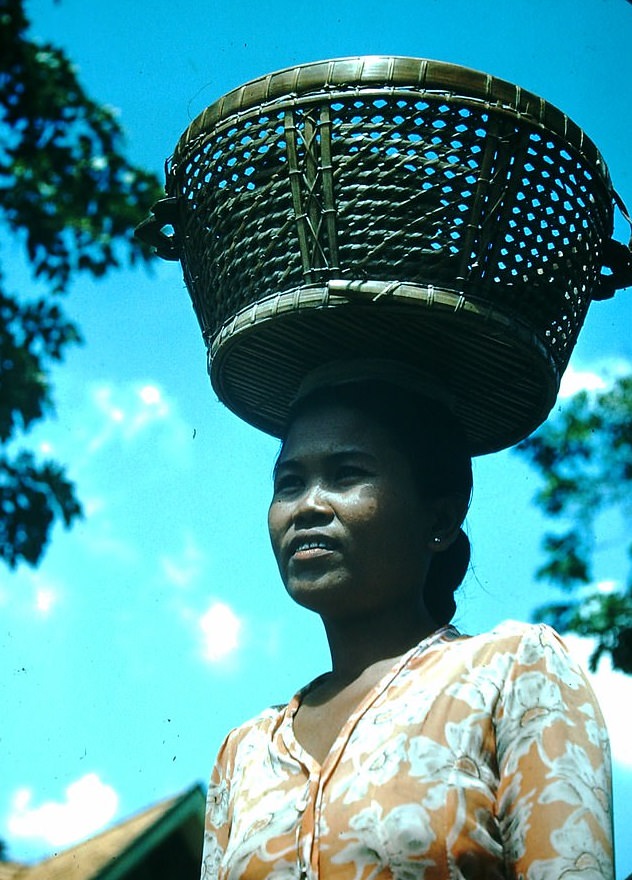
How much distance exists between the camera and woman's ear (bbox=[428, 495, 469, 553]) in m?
2.01

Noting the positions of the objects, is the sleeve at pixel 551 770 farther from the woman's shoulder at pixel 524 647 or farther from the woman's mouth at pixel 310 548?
the woman's mouth at pixel 310 548

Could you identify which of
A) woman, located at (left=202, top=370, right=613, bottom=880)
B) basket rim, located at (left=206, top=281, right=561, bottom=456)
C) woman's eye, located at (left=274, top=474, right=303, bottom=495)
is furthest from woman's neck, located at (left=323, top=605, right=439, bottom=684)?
basket rim, located at (left=206, top=281, right=561, bottom=456)

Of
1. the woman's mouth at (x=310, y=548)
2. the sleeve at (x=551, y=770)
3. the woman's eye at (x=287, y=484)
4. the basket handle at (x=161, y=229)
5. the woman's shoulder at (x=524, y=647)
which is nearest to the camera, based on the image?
the sleeve at (x=551, y=770)

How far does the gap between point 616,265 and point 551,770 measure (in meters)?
1.00

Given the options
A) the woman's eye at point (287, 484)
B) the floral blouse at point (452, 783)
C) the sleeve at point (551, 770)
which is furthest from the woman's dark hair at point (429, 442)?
the sleeve at point (551, 770)

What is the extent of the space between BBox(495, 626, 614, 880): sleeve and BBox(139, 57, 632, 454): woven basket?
21.4 inches

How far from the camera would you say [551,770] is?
62.1 inches

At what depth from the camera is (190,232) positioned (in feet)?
6.81

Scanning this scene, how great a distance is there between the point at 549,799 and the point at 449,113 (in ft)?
3.46

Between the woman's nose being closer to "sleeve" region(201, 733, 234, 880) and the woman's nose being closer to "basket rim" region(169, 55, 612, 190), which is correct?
"sleeve" region(201, 733, 234, 880)

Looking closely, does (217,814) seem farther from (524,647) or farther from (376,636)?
(524,647)

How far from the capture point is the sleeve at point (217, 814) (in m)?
1.97

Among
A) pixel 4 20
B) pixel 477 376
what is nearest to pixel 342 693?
pixel 477 376

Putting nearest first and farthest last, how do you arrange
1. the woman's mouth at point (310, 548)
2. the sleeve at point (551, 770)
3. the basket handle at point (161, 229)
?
the sleeve at point (551, 770) → the woman's mouth at point (310, 548) → the basket handle at point (161, 229)
